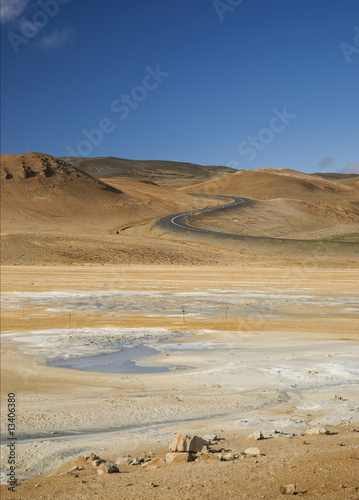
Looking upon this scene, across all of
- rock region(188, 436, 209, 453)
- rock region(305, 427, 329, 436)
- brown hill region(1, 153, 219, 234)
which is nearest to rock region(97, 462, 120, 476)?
rock region(188, 436, 209, 453)

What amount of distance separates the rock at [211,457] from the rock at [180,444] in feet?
0.82

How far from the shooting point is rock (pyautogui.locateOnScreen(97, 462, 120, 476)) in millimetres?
6121

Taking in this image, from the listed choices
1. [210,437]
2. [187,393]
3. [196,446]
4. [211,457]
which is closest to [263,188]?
[187,393]

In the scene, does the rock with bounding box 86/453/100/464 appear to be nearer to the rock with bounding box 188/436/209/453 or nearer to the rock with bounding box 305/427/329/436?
Answer: the rock with bounding box 188/436/209/453

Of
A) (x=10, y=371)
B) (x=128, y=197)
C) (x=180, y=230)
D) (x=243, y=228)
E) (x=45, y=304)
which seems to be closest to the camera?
(x=10, y=371)

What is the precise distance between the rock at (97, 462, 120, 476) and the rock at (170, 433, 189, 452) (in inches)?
30.9

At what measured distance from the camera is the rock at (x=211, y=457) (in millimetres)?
6341

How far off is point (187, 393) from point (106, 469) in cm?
330

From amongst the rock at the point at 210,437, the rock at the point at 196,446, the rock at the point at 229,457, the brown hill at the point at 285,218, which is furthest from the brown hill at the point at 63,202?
the rock at the point at 229,457

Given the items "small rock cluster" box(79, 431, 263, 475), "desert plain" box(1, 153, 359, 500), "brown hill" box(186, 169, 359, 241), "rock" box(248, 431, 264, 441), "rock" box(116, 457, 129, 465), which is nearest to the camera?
"desert plain" box(1, 153, 359, 500)

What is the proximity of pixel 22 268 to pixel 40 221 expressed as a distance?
34475 mm

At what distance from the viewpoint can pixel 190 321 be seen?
54.1 ft

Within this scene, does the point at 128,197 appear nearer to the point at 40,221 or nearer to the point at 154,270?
the point at 40,221

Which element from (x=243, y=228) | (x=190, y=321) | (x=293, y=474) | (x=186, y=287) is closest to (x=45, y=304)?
(x=190, y=321)
